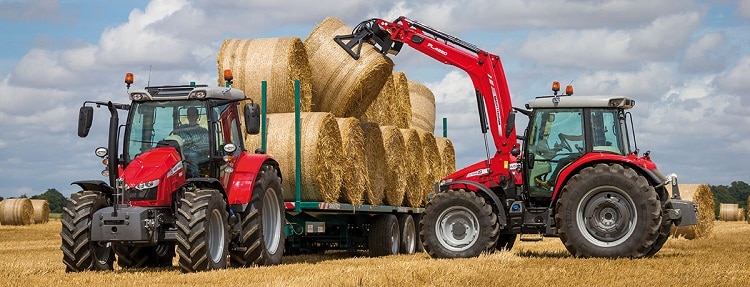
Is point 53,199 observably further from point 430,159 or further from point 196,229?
point 196,229

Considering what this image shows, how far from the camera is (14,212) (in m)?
32.4

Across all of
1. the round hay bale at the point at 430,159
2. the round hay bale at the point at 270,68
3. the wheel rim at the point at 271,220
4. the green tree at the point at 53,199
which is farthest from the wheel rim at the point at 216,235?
the green tree at the point at 53,199

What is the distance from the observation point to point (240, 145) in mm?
13359

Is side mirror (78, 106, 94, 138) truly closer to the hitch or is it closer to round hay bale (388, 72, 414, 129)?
the hitch

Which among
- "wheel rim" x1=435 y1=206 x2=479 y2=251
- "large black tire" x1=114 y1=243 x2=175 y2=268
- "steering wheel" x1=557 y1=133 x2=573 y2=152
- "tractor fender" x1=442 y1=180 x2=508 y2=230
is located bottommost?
"large black tire" x1=114 y1=243 x2=175 y2=268

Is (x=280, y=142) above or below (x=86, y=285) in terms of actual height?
above

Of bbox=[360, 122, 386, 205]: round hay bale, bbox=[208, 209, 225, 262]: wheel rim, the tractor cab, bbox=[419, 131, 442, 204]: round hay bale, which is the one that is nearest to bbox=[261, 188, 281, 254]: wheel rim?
bbox=[208, 209, 225, 262]: wheel rim

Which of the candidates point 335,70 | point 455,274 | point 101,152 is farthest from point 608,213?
point 101,152

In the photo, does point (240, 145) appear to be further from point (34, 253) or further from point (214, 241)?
point (34, 253)

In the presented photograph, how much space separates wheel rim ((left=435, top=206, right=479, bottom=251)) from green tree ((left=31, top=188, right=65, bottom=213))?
4776 cm

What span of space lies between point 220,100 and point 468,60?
4307mm

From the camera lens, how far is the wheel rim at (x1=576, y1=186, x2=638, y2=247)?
1344 centimetres

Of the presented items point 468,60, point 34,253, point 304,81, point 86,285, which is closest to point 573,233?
point 468,60

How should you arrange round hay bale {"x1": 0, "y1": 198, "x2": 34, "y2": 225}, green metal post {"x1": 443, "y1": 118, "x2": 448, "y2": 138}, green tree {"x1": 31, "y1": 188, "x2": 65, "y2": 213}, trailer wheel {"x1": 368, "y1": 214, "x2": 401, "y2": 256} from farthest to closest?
green tree {"x1": 31, "y1": 188, "x2": 65, "y2": 213}
round hay bale {"x1": 0, "y1": 198, "x2": 34, "y2": 225}
green metal post {"x1": 443, "y1": 118, "x2": 448, "y2": 138}
trailer wheel {"x1": 368, "y1": 214, "x2": 401, "y2": 256}
